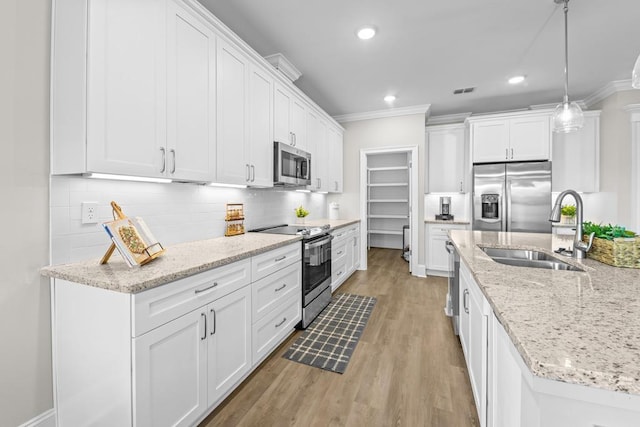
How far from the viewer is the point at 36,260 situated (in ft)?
4.58

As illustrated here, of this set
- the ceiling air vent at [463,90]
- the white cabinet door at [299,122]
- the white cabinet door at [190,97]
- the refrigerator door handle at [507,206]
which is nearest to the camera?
the white cabinet door at [190,97]

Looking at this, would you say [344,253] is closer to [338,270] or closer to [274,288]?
[338,270]

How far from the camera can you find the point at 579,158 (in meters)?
4.15

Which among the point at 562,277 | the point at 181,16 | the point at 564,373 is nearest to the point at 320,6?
the point at 181,16

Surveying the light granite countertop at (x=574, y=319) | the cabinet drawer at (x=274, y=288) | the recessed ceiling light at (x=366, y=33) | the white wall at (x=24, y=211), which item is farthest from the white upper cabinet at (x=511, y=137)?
the white wall at (x=24, y=211)

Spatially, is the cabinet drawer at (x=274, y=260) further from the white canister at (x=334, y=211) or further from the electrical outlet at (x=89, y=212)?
the white canister at (x=334, y=211)

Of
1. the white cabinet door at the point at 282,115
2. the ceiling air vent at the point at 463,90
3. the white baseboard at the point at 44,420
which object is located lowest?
the white baseboard at the point at 44,420

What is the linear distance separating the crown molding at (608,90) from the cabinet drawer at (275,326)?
4909mm

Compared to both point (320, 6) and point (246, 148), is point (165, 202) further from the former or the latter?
Answer: point (320, 6)

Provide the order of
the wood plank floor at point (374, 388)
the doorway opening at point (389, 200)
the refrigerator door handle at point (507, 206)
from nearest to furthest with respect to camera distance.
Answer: the wood plank floor at point (374, 388)
the refrigerator door handle at point (507, 206)
the doorway opening at point (389, 200)

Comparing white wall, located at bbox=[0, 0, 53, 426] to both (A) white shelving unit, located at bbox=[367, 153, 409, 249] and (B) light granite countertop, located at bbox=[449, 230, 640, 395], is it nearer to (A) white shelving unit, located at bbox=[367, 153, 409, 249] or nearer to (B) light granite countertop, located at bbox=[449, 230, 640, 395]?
(B) light granite countertop, located at bbox=[449, 230, 640, 395]

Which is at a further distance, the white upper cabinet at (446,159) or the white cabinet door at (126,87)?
the white upper cabinet at (446,159)

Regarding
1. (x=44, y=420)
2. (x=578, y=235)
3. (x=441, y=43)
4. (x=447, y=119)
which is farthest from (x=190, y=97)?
(x=447, y=119)

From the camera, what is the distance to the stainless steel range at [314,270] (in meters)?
2.66
